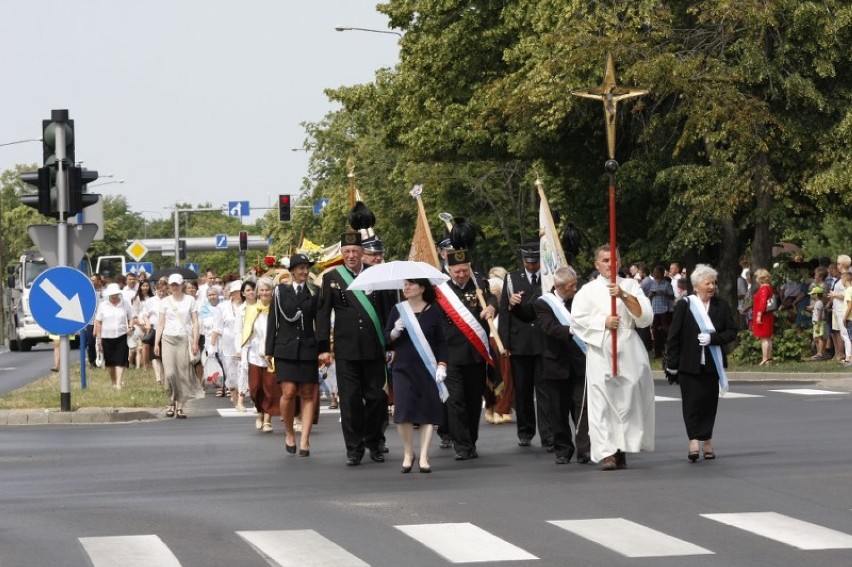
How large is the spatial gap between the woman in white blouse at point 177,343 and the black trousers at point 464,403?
6221mm

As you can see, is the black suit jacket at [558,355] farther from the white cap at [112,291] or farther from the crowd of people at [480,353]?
the white cap at [112,291]

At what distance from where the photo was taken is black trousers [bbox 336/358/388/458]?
15531mm

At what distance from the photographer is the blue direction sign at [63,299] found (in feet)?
69.7

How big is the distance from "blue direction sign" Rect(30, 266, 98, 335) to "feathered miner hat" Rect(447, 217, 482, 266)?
5.49 metres

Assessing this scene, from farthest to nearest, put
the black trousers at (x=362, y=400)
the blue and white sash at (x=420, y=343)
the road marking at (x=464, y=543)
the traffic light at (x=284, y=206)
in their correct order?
the traffic light at (x=284, y=206)
the black trousers at (x=362, y=400)
the blue and white sash at (x=420, y=343)
the road marking at (x=464, y=543)

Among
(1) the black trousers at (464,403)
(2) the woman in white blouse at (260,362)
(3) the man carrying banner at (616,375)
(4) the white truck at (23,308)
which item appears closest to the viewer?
(3) the man carrying banner at (616,375)

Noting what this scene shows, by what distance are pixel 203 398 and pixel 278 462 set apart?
11.1m

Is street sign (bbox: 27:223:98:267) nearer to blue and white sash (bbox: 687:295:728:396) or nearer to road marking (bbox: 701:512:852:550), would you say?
blue and white sash (bbox: 687:295:728:396)

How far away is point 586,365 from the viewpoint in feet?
50.3

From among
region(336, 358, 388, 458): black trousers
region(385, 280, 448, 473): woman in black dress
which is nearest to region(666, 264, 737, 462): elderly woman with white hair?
region(385, 280, 448, 473): woman in black dress

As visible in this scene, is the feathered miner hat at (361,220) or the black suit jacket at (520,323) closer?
the black suit jacket at (520,323)

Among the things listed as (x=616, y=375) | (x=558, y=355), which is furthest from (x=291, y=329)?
(x=616, y=375)

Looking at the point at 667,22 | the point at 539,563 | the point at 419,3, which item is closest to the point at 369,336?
the point at 539,563

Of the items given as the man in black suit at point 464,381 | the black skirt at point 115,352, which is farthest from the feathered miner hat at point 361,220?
the black skirt at point 115,352
